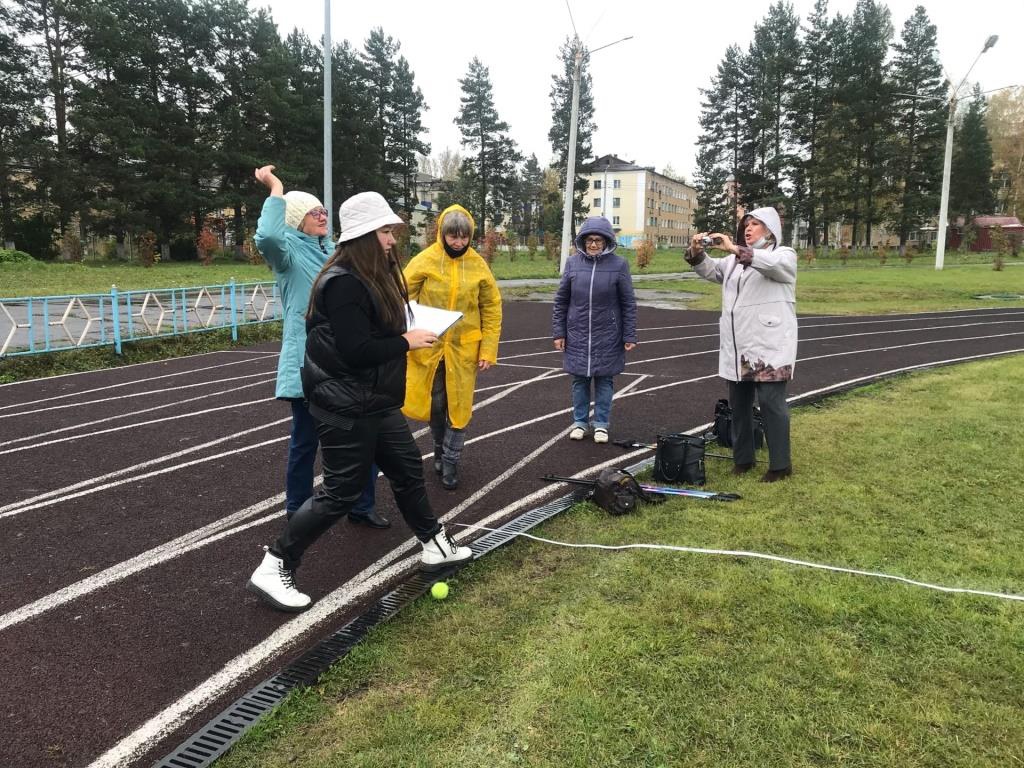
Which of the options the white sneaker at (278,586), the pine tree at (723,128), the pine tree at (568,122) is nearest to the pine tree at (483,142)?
the pine tree at (568,122)

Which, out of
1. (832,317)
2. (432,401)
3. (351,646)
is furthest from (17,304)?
(832,317)

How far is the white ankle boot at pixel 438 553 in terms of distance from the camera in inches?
143

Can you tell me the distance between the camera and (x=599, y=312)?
19.9ft

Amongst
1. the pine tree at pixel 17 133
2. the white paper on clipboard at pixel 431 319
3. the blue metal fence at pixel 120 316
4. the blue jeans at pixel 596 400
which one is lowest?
the blue jeans at pixel 596 400

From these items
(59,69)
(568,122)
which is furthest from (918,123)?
(59,69)

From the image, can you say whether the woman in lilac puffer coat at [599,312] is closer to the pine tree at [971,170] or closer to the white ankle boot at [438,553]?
the white ankle boot at [438,553]

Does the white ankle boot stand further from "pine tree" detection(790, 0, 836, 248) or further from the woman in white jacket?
"pine tree" detection(790, 0, 836, 248)

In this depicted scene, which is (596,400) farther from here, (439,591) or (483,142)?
(483,142)

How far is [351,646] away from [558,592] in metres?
1.03

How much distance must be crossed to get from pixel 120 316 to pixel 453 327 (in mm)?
8898

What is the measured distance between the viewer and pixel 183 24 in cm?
3866

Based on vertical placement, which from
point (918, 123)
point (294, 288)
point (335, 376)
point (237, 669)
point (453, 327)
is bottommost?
point (237, 669)

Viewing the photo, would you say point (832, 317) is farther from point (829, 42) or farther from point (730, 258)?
point (829, 42)

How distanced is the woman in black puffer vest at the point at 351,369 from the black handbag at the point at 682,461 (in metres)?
2.35
